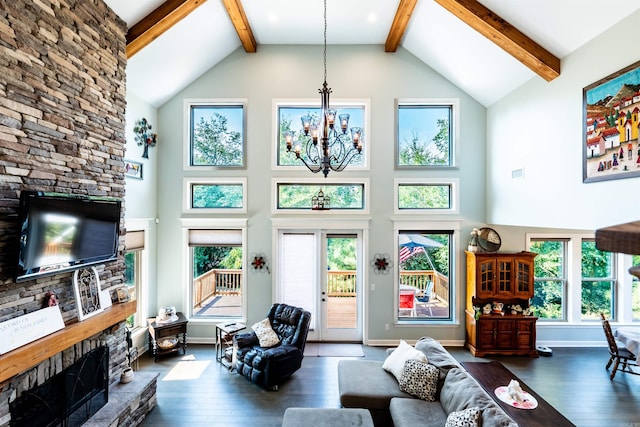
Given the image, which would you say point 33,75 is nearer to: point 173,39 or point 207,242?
point 173,39

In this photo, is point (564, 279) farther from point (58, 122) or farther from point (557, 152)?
point (58, 122)

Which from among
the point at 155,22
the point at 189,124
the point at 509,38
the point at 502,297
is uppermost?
the point at 155,22

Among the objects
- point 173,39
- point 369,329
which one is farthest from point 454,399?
point 173,39

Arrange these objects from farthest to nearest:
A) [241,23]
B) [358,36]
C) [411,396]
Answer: [358,36] < [241,23] < [411,396]

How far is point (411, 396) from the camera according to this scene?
3521mm

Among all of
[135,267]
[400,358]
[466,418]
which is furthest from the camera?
[135,267]

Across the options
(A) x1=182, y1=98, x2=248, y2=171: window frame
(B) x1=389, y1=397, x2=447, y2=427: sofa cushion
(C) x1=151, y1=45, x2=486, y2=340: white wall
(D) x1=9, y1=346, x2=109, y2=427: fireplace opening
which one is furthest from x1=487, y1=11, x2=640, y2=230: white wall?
(D) x1=9, y1=346, x2=109, y2=427: fireplace opening

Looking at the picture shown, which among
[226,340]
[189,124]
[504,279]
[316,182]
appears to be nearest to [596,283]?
[504,279]

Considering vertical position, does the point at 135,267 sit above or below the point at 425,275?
above

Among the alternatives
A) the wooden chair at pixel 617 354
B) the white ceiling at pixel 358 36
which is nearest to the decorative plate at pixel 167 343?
the white ceiling at pixel 358 36

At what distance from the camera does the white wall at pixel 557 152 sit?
3.23 meters

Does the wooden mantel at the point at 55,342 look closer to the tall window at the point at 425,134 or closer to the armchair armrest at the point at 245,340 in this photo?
the armchair armrest at the point at 245,340

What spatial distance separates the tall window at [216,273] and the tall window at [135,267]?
Result: 2.93ft

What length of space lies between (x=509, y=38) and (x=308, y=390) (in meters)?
5.70
